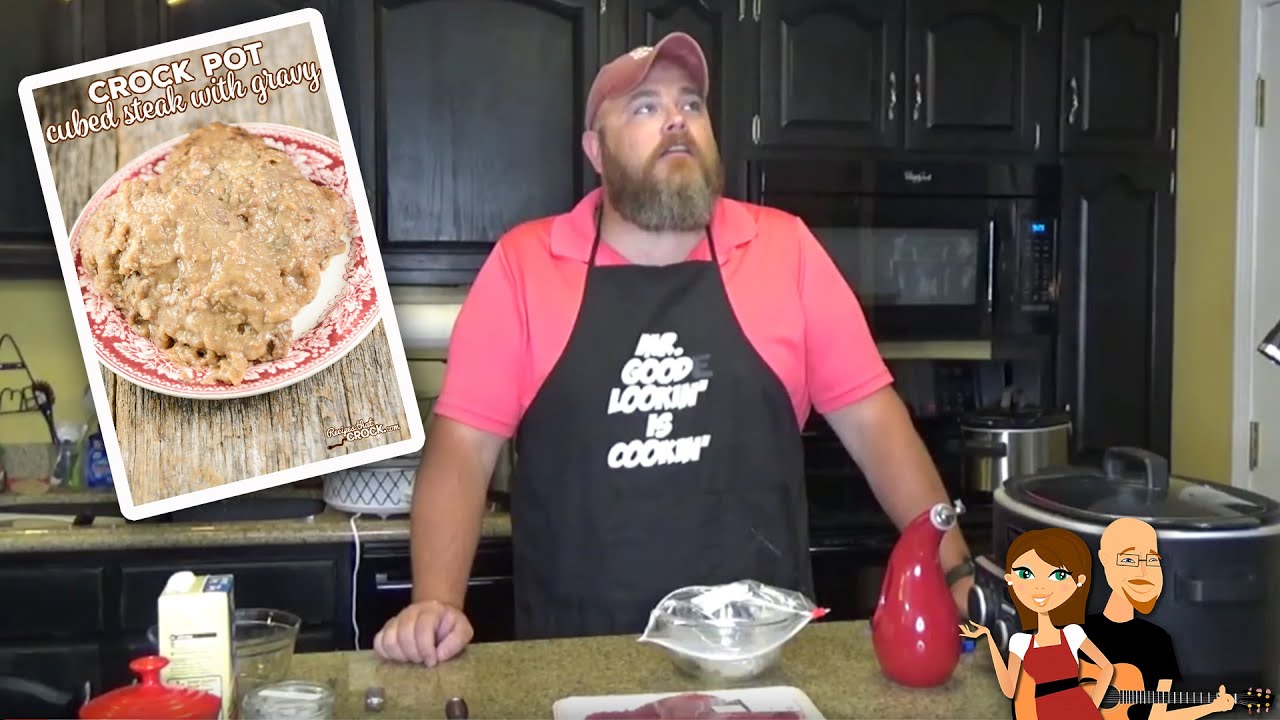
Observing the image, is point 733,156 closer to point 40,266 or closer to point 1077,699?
point 40,266

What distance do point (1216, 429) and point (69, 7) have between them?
2499 mm

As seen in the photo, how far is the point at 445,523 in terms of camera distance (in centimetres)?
136

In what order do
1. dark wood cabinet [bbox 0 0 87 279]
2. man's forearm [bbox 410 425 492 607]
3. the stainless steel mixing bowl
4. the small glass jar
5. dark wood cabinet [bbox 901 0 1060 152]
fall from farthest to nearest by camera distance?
dark wood cabinet [bbox 901 0 1060 152], dark wood cabinet [bbox 0 0 87 279], man's forearm [bbox 410 425 492 607], the stainless steel mixing bowl, the small glass jar

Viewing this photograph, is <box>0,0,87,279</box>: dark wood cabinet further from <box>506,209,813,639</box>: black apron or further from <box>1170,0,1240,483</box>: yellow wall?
<box>1170,0,1240,483</box>: yellow wall

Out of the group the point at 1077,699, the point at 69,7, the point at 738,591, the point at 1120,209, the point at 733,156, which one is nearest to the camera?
the point at 1077,699

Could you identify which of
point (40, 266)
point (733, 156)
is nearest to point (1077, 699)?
point (733, 156)

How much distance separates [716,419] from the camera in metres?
1.48

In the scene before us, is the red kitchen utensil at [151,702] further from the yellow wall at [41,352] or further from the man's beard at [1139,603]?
the yellow wall at [41,352]

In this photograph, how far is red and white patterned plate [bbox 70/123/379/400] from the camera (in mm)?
1265

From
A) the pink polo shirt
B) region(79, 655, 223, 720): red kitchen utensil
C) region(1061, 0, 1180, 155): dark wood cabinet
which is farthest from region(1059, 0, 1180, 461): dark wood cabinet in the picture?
region(79, 655, 223, 720): red kitchen utensil

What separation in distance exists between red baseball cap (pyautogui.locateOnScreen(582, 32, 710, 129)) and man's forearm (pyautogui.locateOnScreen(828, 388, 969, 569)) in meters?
0.46

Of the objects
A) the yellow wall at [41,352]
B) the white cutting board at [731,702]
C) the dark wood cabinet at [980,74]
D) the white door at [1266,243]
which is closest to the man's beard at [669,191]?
the white cutting board at [731,702]

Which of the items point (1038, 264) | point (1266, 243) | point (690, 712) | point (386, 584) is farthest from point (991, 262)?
point (690, 712)
